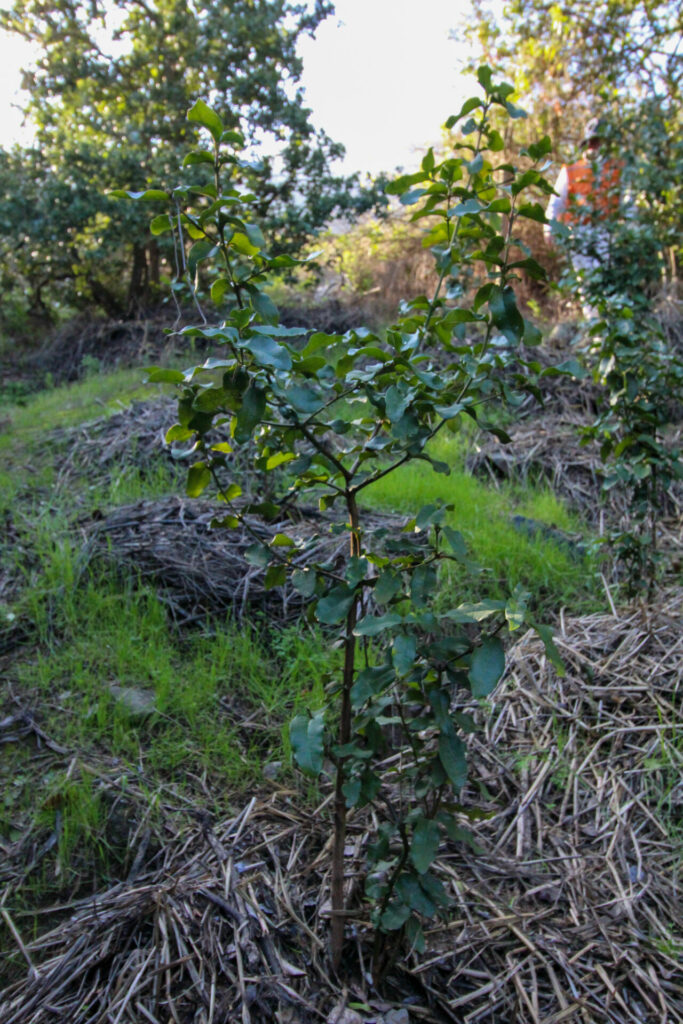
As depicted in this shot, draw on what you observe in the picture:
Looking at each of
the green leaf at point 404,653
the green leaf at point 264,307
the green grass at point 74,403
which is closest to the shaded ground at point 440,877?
the green leaf at point 404,653

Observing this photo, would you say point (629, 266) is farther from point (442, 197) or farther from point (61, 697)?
point (61, 697)

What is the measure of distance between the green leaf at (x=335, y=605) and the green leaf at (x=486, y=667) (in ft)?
0.98

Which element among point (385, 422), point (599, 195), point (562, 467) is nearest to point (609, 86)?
point (599, 195)

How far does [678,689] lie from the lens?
8.71ft

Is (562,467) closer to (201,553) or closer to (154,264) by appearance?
(201,553)

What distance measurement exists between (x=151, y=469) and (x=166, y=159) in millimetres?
4796

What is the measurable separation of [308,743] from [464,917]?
86 centimetres

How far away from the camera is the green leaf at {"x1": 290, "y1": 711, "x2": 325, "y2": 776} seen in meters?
1.45

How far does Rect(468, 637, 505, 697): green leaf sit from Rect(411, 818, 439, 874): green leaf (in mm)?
422

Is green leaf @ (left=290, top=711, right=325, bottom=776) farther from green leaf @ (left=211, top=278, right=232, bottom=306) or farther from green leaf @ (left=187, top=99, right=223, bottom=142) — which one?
green leaf @ (left=187, top=99, right=223, bottom=142)

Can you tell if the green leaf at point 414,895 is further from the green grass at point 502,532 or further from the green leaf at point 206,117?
the green leaf at point 206,117

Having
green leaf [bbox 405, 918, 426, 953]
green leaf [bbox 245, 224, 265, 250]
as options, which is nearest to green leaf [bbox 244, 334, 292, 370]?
green leaf [bbox 245, 224, 265, 250]

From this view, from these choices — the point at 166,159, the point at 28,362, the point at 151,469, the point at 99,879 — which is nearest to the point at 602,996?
the point at 99,879

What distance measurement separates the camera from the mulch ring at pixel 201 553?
3059 mm
